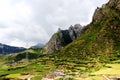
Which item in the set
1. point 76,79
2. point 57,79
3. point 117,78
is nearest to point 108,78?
point 117,78

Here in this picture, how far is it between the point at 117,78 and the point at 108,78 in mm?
5292

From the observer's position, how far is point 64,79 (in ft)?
627

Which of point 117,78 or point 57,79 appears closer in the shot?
point 117,78

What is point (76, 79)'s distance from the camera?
7584 inches

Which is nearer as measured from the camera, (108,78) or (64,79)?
(108,78)

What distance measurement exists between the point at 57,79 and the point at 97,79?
30.7 meters

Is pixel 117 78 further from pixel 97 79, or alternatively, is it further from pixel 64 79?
pixel 64 79

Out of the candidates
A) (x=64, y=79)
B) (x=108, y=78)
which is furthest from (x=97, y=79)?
(x=64, y=79)

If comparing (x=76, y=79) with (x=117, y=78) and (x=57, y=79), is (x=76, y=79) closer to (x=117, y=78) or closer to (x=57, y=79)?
(x=57, y=79)

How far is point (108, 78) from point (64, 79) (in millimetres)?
29903

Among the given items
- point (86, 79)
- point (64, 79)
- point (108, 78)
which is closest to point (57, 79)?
point (64, 79)

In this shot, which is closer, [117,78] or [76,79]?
[117,78]

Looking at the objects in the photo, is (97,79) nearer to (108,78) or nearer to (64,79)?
(108,78)

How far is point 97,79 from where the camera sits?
592 feet
